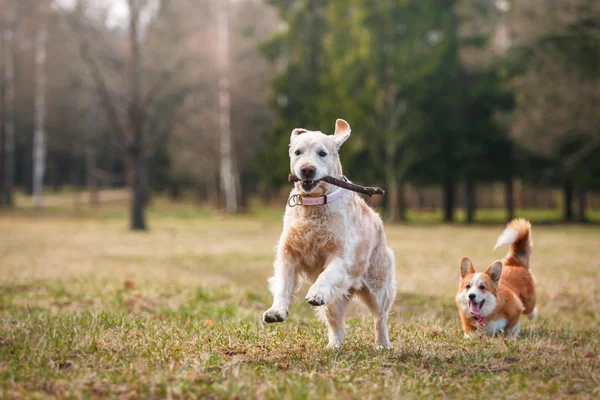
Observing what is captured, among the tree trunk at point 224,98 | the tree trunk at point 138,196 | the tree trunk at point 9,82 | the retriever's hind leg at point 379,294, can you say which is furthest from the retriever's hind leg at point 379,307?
the tree trunk at point 9,82

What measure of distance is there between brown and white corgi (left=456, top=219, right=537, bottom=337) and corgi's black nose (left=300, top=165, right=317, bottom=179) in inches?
85.4

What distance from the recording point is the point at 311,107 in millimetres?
33031

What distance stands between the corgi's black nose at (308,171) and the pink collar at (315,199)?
8.4 inches

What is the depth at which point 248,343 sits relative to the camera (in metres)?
4.77

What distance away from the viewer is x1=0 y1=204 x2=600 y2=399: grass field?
11.9 ft

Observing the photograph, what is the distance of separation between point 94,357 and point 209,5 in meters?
34.8

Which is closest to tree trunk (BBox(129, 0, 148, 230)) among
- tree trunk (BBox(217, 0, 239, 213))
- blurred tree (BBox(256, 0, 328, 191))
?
blurred tree (BBox(256, 0, 328, 191))

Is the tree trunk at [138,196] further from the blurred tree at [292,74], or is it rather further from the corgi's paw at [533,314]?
the corgi's paw at [533,314]

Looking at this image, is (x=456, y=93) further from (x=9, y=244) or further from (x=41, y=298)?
(x=41, y=298)

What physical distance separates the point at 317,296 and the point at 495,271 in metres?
2.44

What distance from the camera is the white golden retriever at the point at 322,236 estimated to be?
15.2ft

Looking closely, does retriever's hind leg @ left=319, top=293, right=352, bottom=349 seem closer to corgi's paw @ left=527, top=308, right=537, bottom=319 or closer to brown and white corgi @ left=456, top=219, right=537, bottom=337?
brown and white corgi @ left=456, top=219, right=537, bottom=337

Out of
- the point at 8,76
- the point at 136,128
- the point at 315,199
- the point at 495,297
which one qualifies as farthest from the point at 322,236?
the point at 8,76

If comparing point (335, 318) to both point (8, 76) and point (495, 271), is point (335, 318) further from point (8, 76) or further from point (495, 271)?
point (8, 76)
